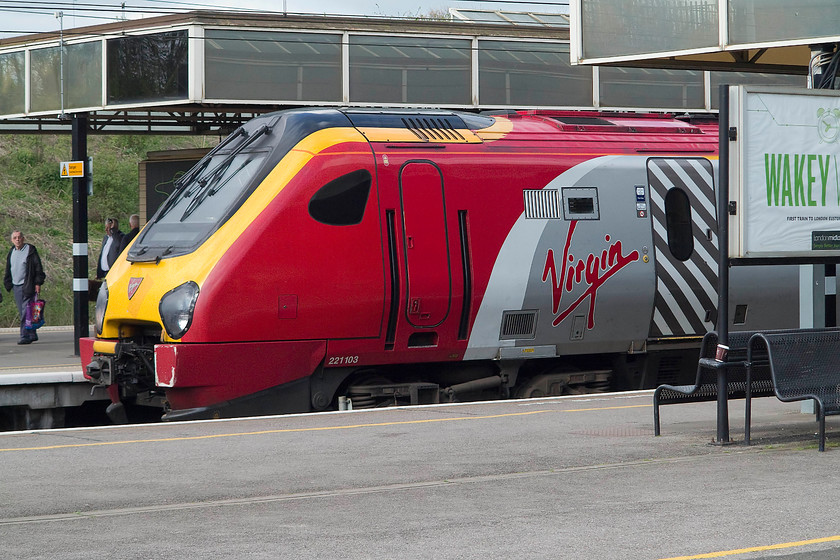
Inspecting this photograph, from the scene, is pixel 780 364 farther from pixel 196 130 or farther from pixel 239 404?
pixel 196 130

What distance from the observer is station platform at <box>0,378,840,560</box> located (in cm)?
600

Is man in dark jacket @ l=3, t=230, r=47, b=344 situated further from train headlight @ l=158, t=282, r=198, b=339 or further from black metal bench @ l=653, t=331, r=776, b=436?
black metal bench @ l=653, t=331, r=776, b=436

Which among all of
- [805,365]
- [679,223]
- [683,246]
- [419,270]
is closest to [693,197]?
[679,223]

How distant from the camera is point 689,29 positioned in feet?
35.1

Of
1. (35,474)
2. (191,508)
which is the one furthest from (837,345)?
(35,474)

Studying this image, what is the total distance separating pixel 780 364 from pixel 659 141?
5038 millimetres

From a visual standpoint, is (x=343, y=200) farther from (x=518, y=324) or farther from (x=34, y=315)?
(x=34, y=315)

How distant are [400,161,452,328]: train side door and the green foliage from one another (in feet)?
66.3

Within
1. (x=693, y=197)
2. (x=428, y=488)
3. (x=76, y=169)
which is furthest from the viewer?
(x=76, y=169)

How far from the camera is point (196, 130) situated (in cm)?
2155

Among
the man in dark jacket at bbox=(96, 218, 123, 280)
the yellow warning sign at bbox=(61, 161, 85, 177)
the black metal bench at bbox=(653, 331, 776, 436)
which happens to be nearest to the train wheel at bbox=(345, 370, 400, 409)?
the black metal bench at bbox=(653, 331, 776, 436)

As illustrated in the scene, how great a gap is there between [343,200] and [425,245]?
0.93 metres

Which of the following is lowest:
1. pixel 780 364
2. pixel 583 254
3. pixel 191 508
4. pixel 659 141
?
pixel 191 508

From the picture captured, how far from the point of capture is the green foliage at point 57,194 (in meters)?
33.8
